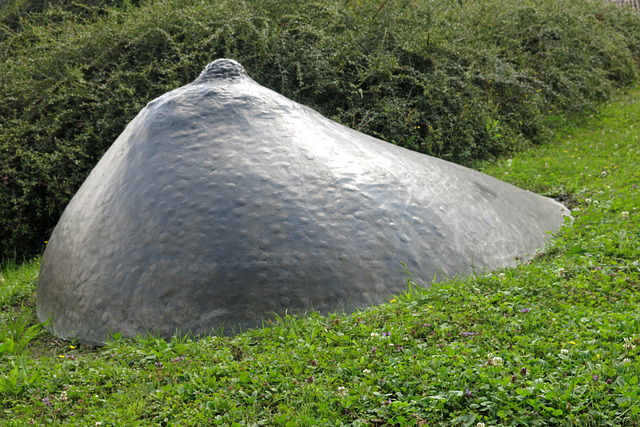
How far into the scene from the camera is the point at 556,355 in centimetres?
258

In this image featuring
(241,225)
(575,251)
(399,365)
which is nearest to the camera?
(399,365)

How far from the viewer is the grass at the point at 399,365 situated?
228cm

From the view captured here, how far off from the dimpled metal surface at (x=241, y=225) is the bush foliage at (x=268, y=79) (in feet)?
9.70

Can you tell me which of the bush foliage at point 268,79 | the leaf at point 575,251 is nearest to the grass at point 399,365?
the leaf at point 575,251

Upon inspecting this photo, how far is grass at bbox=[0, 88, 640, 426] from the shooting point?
89.9 inches

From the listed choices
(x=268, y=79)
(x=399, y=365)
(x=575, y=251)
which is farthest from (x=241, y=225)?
(x=268, y=79)

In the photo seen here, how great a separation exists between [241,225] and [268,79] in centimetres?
461

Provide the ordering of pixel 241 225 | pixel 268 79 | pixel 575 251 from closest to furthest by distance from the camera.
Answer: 1. pixel 241 225
2. pixel 575 251
3. pixel 268 79

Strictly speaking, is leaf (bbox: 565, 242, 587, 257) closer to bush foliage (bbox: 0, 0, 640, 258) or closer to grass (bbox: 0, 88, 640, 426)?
grass (bbox: 0, 88, 640, 426)

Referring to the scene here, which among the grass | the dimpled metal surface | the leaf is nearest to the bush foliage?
the dimpled metal surface

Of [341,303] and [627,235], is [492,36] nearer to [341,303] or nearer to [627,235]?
[627,235]

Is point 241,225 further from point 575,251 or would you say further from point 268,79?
point 268,79

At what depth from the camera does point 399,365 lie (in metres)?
2.57

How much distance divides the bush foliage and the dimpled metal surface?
2957 millimetres
